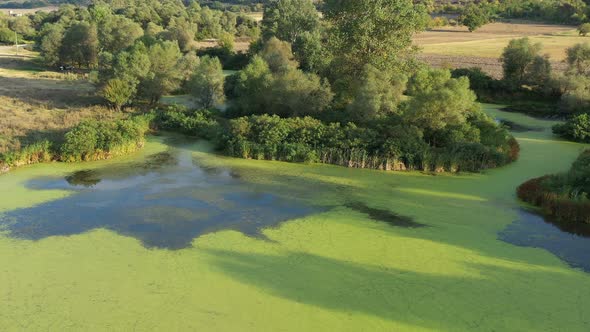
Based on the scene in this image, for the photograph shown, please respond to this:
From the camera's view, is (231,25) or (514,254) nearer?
(514,254)

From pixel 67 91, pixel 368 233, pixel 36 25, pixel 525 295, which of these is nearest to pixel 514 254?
pixel 525 295

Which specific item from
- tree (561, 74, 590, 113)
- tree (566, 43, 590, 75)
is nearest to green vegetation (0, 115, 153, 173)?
tree (561, 74, 590, 113)

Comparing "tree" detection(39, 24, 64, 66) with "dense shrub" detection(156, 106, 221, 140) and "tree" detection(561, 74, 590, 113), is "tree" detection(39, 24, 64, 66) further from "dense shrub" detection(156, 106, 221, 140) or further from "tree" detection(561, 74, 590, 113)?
"tree" detection(561, 74, 590, 113)

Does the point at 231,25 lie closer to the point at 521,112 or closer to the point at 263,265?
the point at 521,112

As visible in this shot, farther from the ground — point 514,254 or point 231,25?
point 231,25

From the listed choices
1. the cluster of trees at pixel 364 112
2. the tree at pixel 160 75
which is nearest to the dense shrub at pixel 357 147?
the cluster of trees at pixel 364 112

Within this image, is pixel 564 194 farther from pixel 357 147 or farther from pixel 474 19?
pixel 474 19
